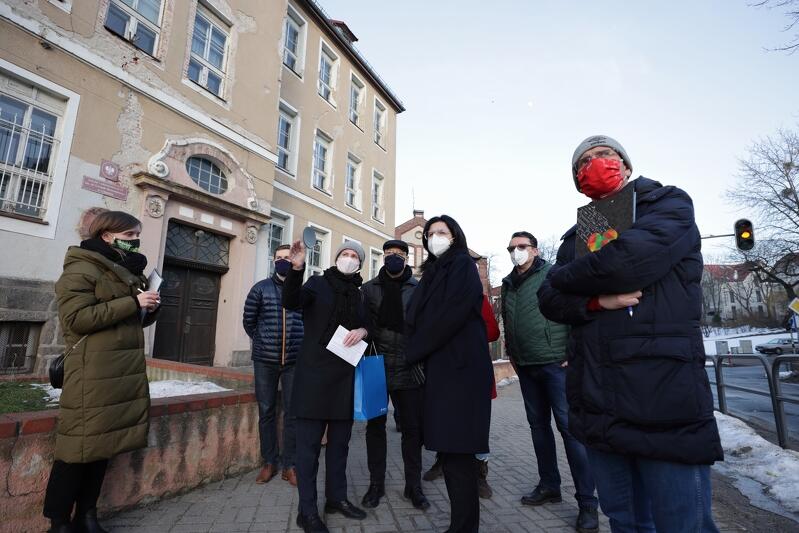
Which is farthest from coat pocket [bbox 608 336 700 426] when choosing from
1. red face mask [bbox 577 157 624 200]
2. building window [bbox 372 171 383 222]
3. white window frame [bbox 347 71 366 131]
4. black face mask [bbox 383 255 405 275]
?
building window [bbox 372 171 383 222]

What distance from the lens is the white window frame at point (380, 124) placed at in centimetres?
1830

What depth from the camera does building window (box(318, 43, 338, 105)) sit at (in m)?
14.8

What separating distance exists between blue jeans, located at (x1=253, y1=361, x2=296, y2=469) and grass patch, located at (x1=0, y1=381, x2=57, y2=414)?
1820mm

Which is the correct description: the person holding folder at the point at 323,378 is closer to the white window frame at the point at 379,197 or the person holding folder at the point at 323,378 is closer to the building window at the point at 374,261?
the building window at the point at 374,261

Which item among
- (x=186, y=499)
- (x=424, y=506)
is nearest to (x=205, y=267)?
(x=186, y=499)

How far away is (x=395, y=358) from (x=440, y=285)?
4.01 ft

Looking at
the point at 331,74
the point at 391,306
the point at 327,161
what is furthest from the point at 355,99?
the point at 391,306

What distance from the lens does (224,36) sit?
389 inches

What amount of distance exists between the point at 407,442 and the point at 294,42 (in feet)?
46.3

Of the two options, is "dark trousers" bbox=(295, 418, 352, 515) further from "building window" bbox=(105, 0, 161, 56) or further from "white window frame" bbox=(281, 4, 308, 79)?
"white window frame" bbox=(281, 4, 308, 79)

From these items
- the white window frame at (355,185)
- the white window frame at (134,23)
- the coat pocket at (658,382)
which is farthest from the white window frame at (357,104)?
the coat pocket at (658,382)

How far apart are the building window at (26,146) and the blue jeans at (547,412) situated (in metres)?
7.44

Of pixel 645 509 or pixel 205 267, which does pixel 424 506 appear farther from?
pixel 205 267

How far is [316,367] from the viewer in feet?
9.98
